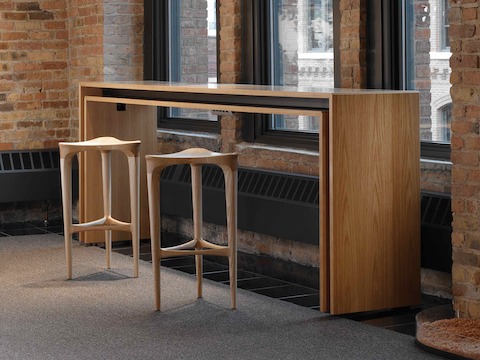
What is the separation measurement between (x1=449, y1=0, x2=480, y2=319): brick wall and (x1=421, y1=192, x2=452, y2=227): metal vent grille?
49cm

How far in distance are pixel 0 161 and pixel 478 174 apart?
14.3 feet

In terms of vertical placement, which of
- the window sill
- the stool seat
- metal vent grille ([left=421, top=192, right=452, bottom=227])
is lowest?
metal vent grille ([left=421, top=192, right=452, bottom=227])

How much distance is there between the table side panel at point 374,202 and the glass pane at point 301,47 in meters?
1.26

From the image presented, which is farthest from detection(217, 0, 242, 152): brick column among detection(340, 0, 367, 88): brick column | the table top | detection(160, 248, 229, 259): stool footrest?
detection(160, 248, 229, 259): stool footrest

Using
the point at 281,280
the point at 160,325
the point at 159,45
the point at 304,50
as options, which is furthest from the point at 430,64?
the point at 159,45

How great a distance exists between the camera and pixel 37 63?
25.5 ft

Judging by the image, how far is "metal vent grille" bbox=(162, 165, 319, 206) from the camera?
5.76 meters

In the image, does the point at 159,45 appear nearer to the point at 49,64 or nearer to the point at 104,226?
the point at 49,64

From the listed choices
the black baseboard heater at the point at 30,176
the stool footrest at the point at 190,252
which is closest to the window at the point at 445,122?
the stool footrest at the point at 190,252

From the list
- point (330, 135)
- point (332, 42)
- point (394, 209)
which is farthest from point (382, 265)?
point (332, 42)

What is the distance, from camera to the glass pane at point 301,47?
231 inches

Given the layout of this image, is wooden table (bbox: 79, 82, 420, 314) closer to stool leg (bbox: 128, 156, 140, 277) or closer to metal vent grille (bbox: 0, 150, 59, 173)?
stool leg (bbox: 128, 156, 140, 277)

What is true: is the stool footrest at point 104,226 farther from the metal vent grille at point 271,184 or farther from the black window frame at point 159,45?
the black window frame at point 159,45

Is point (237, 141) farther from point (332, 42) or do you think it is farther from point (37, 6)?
point (37, 6)
